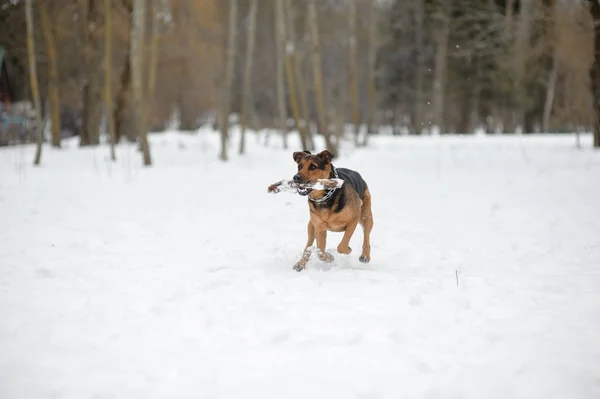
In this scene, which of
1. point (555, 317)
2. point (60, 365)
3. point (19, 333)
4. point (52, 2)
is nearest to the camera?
point (60, 365)

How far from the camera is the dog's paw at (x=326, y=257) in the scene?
5.48m

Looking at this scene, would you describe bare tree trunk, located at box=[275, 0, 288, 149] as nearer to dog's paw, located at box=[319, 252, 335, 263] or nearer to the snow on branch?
dog's paw, located at box=[319, 252, 335, 263]

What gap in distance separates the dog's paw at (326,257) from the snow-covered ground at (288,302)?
94 mm

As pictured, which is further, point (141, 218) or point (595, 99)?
point (595, 99)

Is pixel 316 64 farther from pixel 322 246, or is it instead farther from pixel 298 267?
pixel 298 267

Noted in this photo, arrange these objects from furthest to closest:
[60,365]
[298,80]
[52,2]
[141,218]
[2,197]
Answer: [52,2]
[298,80]
[2,197]
[141,218]
[60,365]

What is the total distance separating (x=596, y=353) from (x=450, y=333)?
90 centimetres

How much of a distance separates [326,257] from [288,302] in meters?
1.38

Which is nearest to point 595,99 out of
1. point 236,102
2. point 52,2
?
point 52,2

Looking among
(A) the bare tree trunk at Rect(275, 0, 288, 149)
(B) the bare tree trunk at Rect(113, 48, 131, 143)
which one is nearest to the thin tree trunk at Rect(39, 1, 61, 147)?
(B) the bare tree trunk at Rect(113, 48, 131, 143)

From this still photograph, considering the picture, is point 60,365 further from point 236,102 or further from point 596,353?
point 236,102

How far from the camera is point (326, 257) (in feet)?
18.1

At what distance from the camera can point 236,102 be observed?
143ft

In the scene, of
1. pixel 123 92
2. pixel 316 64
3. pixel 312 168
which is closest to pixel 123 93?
pixel 123 92
